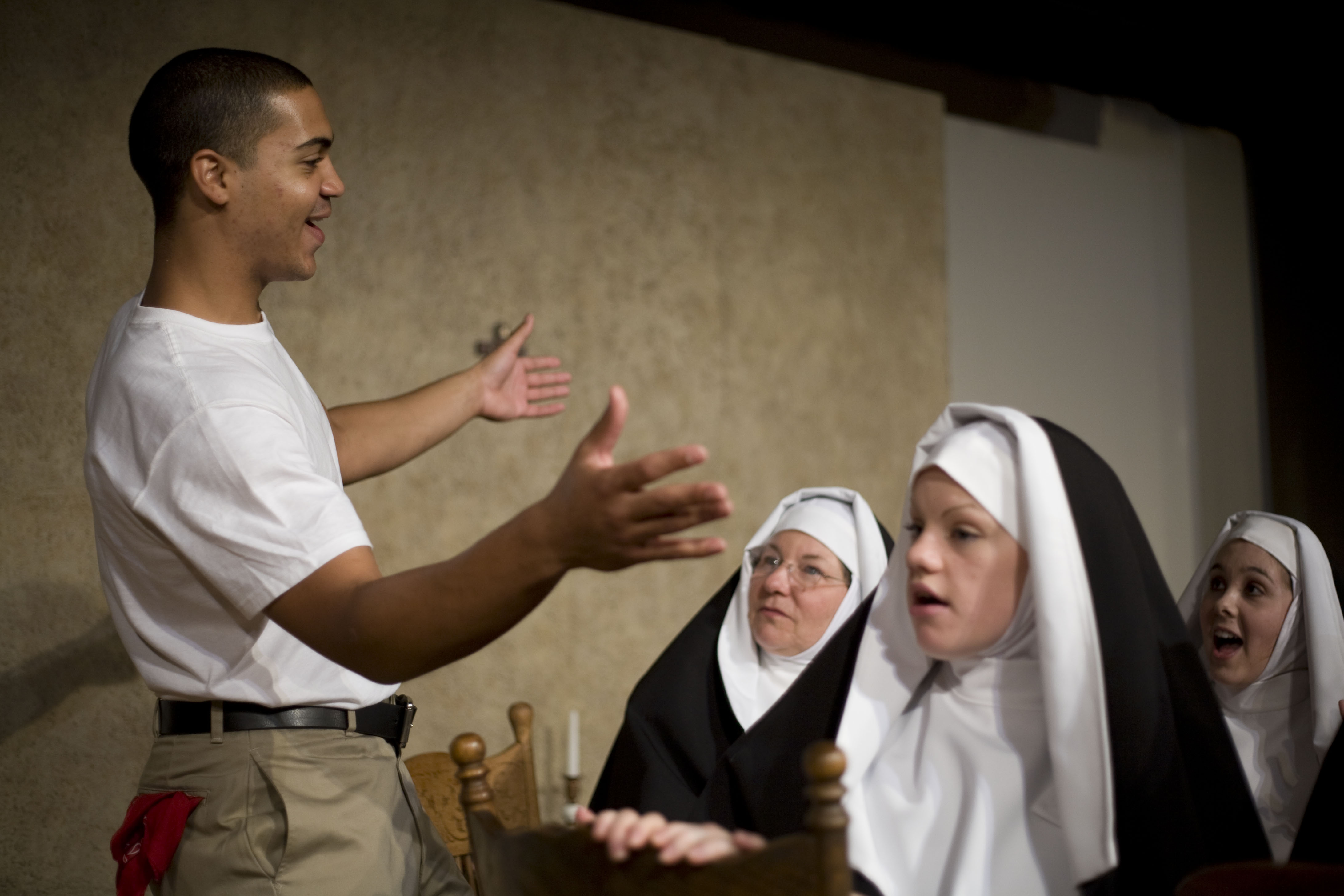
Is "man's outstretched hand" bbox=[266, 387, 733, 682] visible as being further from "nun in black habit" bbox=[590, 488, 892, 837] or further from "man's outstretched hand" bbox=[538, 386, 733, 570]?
"nun in black habit" bbox=[590, 488, 892, 837]

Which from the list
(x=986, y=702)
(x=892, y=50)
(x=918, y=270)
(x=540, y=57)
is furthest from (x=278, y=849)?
(x=892, y=50)

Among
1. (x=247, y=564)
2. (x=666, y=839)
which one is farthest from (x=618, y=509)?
(x=247, y=564)

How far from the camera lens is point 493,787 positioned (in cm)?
349

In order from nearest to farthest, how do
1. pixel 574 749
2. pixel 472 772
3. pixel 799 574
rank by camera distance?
pixel 472 772
pixel 799 574
pixel 574 749

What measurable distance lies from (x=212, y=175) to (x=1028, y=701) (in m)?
1.65

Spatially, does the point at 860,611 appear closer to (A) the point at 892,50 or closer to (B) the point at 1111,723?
(B) the point at 1111,723

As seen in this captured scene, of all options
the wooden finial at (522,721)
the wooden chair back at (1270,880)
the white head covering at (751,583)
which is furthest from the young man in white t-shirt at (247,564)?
the wooden finial at (522,721)

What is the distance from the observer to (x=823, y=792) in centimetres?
112

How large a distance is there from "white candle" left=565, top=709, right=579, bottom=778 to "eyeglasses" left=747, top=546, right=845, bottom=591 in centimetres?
115

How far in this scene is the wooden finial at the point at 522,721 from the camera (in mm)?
3512

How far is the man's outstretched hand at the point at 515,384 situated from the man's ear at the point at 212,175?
37.8 inches

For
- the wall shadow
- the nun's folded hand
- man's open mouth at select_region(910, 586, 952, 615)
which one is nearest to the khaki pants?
the nun's folded hand

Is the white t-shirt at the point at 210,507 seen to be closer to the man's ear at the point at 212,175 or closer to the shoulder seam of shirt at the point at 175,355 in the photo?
the shoulder seam of shirt at the point at 175,355

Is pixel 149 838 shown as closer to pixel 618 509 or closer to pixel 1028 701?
pixel 618 509
